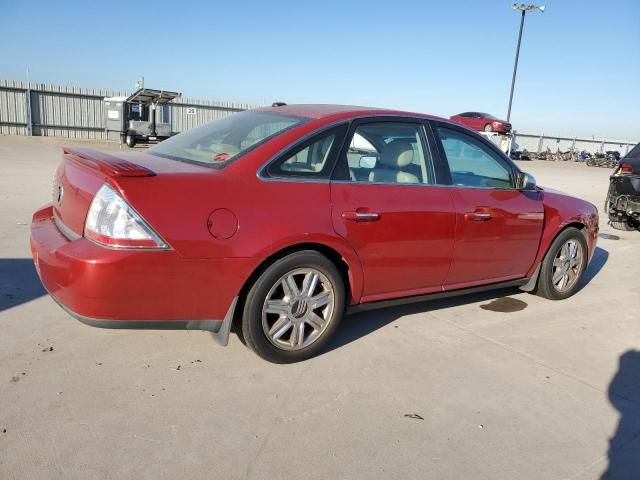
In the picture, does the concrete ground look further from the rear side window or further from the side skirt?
the rear side window

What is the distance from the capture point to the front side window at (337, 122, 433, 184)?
3537 mm

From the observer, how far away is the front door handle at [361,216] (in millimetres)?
3346

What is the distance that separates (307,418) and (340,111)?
2.05 meters

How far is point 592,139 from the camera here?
48.9 meters

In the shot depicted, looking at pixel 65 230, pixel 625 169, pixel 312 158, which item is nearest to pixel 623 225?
pixel 625 169

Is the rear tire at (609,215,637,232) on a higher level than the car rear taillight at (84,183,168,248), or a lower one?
lower

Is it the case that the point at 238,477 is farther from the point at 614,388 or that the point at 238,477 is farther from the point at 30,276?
the point at 30,276

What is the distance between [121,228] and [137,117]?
22344mm

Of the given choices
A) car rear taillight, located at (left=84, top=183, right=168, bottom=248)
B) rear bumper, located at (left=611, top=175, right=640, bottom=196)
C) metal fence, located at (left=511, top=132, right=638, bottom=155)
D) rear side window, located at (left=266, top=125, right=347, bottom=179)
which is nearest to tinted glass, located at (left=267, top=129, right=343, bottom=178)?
rear side window, located at (left=266, top=125, right=347, bottom=179)

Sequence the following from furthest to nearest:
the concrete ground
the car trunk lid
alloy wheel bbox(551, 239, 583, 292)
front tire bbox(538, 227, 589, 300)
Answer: alloy wheel bbox(551, 239, 583, 292)
front tire bbox(538, 227, 589, 300)
the car trunk lid
the concrete ground

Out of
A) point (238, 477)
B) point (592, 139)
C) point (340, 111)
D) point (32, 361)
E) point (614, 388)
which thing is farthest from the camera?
point (592, 139)

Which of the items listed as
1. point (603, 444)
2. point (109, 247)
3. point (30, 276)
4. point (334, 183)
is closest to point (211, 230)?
point (109, 247)

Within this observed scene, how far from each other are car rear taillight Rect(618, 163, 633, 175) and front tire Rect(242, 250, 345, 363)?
7316mm

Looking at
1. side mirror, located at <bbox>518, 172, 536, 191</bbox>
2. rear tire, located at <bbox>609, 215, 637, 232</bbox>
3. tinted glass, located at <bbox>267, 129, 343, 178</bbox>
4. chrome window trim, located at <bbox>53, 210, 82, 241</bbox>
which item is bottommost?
rear tire, located at <bbox>609, 215, 637, 232</bbox>
